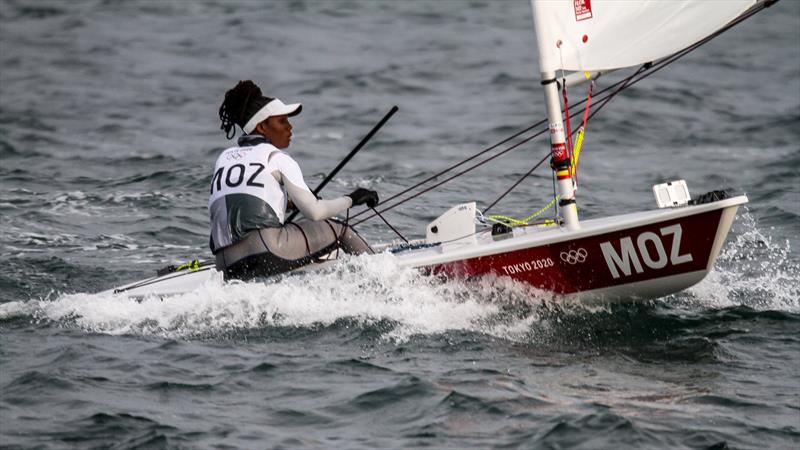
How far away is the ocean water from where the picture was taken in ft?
19.4

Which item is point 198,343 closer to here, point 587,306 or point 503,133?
point 587,306

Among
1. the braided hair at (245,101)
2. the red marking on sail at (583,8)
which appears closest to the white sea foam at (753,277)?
the red marking on sail at (583,8)

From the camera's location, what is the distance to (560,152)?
23.4 feet

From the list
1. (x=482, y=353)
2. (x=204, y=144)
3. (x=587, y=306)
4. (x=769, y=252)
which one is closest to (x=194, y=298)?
(x=482, y=353)

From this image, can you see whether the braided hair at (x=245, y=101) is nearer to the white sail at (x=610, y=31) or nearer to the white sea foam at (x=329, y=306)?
the white sea foam at (x=329, y=306)

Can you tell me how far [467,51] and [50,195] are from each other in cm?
897

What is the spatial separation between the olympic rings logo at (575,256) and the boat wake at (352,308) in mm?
283

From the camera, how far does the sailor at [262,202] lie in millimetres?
7445

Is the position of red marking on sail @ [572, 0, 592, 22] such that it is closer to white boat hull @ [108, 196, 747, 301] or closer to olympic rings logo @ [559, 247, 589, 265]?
white boat hull @ [108, 196, 747, 301]

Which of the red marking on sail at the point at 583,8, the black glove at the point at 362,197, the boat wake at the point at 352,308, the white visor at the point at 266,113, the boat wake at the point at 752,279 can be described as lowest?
the boat wake at the point at 752,279

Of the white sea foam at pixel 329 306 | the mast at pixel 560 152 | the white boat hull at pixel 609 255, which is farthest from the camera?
the white sea foam at pixel 329 306

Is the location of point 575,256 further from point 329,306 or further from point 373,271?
point 329,306

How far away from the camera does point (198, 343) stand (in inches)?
275

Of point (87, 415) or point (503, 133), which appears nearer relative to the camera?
point (87, 415)
